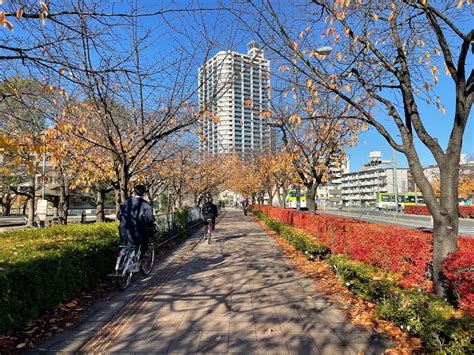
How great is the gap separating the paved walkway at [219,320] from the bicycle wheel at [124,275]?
0.49 ft

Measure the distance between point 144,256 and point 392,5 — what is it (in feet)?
20.2

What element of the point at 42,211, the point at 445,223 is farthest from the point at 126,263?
the point at 42,211

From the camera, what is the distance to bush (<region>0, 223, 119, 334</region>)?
3943mm

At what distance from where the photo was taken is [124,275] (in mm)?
6391

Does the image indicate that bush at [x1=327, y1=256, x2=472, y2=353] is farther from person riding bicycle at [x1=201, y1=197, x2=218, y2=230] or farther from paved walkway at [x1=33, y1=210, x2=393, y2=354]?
person riding bicycle at [x1=201, y1=197, x2=218, y2=230]

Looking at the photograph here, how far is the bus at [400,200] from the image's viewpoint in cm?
5584

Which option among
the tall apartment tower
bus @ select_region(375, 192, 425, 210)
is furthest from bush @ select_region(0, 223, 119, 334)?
A: bus @ select_region(375, 192, 425, 210)

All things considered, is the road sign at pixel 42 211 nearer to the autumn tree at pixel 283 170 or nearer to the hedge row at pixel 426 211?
the autumn tree at pixel 283 170

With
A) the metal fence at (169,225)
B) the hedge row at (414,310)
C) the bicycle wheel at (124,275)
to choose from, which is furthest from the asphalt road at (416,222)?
the bicycle wheel at (124,275)

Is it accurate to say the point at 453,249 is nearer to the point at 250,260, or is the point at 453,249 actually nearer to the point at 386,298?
the point at 386,298

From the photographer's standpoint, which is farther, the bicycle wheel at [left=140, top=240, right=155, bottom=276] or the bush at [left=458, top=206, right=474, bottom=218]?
the bush at [left=458, top=206, right=474, bottom=218]

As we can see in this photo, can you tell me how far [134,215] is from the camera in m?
6.78

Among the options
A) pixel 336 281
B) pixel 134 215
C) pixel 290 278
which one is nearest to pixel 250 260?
pixel 290 278

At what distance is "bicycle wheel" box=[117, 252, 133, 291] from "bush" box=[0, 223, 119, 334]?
17.4 inches
